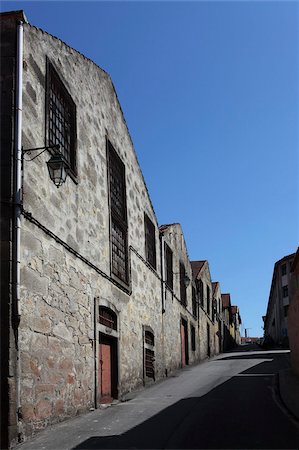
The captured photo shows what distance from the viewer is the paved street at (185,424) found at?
785cm

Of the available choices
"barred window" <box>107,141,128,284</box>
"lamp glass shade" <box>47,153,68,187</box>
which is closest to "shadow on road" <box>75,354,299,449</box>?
"barred window" <box>107,141,128,284</box>

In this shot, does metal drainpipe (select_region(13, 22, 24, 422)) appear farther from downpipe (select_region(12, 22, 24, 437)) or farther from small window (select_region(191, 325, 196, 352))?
small window (select_region(191, 325, 196, 352))

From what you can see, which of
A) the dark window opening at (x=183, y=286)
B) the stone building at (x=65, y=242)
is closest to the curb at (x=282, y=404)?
the stone building at (x=65, y=242)

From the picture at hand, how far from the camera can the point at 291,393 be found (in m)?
12.8

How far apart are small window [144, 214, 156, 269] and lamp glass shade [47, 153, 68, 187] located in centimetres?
842

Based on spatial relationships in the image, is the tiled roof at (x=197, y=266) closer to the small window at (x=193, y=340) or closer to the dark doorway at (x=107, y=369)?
the small window at (x=193, y=340)

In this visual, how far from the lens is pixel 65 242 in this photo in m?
10.0

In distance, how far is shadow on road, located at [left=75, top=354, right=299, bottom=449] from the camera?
7.80 metres

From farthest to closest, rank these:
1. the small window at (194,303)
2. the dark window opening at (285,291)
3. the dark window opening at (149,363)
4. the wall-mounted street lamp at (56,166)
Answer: the dark window opening at (285,291), the small window at (194,303), the dark window opening at (149,363), the wall-mounted street lamp at (56,166)

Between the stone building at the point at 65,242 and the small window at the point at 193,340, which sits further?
the small window at the point at 193,340

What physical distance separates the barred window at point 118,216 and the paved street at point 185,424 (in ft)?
10.7

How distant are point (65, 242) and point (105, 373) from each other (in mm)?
3873

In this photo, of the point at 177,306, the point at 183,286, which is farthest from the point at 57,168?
the point at 183,286

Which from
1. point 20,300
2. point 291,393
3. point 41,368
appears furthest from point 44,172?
point 291,393
